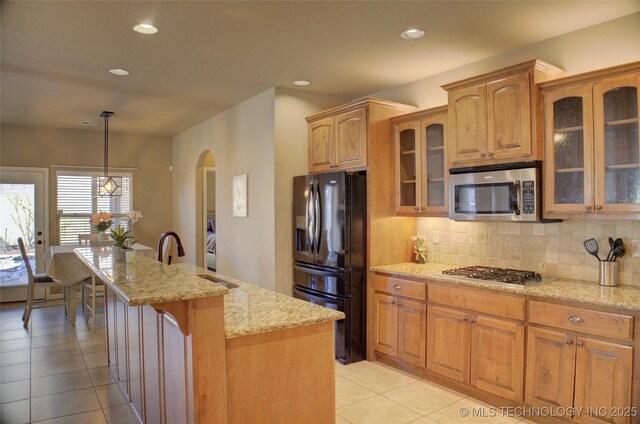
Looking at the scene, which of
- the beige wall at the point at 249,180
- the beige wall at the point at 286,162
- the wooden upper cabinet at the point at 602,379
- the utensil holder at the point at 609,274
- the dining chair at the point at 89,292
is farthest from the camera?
the dining chair at the point at 89,292

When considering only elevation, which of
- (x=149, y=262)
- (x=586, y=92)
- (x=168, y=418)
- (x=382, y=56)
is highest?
(x=382, y=56)

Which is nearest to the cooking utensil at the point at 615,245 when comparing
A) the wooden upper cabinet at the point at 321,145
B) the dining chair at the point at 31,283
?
the wooden upper cabinet at the point at 321,145

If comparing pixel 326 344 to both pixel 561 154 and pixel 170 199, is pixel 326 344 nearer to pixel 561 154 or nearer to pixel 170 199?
pixel 561 154

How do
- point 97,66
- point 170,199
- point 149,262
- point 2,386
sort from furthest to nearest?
point 170,199 → point 97,66 → point 2,386 → point 149,262

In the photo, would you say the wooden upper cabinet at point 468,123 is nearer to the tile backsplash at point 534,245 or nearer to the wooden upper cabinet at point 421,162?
the wooden upper cabinet at point 421,162

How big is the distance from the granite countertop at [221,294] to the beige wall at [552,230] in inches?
78.7

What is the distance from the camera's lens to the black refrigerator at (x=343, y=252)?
3.98 metres

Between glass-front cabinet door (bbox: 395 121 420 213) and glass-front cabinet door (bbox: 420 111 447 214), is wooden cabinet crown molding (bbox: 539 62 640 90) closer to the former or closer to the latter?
glass-front cabinet door (bbox: 420 111 447 214)

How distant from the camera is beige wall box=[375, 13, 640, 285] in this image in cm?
292

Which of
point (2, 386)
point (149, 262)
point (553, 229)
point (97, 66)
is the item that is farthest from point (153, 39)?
point (553, 229)

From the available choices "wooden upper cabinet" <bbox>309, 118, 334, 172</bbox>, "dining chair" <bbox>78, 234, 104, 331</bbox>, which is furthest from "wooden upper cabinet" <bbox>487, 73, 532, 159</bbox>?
"dining chair" <bbox>78, 234, 104, 331</bbox>

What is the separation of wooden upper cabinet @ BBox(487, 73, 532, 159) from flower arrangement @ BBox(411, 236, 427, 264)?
125 cm

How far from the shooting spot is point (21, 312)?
19.7 ft

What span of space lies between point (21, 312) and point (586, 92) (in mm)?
7025
